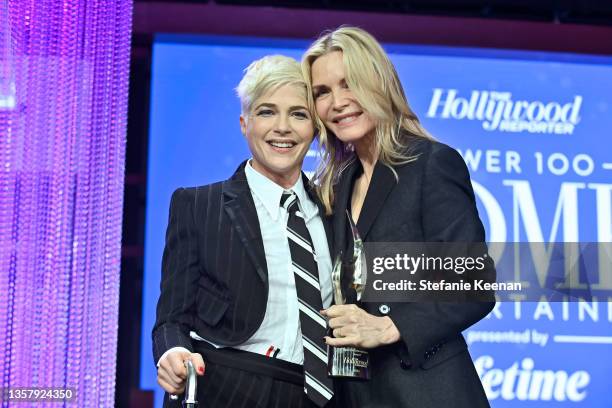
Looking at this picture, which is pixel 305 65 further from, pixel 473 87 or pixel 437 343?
pixel 473 87

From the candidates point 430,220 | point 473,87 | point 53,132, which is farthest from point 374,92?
point 473,87

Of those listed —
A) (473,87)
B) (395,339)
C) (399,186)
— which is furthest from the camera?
(473,87)

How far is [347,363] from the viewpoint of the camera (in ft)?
5.09

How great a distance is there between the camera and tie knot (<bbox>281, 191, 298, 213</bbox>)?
1.77 meters

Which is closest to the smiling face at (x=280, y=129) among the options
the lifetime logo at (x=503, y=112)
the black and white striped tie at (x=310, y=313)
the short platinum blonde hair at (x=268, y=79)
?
the short platinum blonde hair at (x=268, y=79)

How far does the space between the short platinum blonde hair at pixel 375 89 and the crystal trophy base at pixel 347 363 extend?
38 centimetres

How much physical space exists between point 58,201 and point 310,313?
592 mm

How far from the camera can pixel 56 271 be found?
5.80 feet

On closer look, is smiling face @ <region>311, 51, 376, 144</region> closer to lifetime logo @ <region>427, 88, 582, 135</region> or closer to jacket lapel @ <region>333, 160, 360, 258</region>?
jacket lapel @ <region>333, 160, 360, 258</region>

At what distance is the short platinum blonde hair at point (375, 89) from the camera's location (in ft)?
5.69

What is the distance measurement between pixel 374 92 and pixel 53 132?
69 centimetres

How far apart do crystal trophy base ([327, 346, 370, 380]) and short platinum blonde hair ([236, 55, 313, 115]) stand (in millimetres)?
550

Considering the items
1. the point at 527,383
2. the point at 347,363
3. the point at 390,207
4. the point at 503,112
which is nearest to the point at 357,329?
the point at 347,363

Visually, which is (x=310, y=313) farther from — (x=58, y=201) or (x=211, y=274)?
(x=58, y=201)
